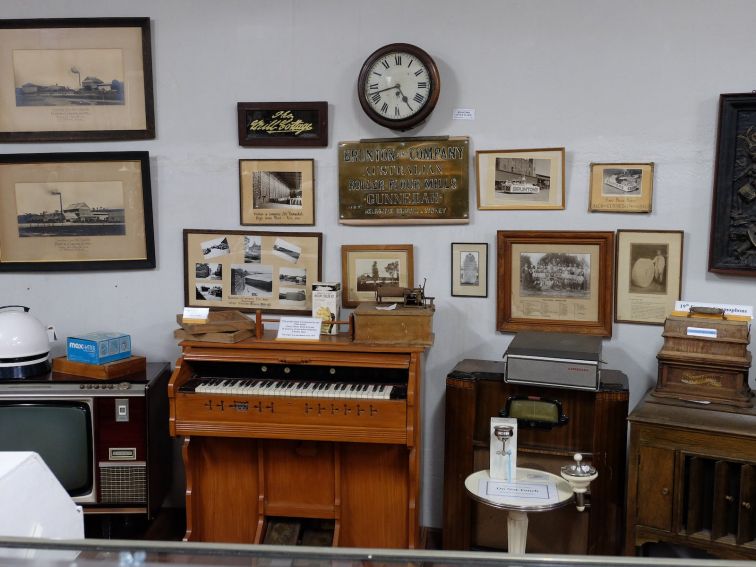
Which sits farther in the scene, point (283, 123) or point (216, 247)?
point (216, 247)

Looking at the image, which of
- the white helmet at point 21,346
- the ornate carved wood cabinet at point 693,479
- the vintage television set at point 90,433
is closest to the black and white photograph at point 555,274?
the ornate carved wood cabinet at point 693,479

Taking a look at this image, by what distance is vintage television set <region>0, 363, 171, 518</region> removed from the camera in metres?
3.40

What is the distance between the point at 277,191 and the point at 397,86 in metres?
0.83

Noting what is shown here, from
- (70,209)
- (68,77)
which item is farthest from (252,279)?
(68,77)

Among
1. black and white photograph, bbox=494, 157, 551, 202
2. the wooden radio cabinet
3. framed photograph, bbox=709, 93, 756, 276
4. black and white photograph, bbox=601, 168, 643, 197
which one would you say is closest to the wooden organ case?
the wooden radio cabinet

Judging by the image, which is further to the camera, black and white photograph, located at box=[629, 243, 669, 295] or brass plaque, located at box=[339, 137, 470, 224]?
brass plaque, located at box=[339, 137, 470, 224]

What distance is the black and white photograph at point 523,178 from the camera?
11.5ft

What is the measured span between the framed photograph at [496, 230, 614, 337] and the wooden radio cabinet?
1.02ft

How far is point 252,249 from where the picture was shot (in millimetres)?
3814

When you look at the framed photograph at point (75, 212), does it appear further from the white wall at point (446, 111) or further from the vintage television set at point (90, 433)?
the vintage television set at point (90, 433)

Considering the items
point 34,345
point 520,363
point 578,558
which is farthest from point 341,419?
point 578,558

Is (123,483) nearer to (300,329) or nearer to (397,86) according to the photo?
(300,329)

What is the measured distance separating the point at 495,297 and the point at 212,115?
5.79ft

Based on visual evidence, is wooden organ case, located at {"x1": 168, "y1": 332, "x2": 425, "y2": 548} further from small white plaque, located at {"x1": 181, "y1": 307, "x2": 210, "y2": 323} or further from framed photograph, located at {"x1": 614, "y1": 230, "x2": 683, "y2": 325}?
framed photograph, located at {"x1": 614, "y1": 230, "x2": 683, "y2": 325}
